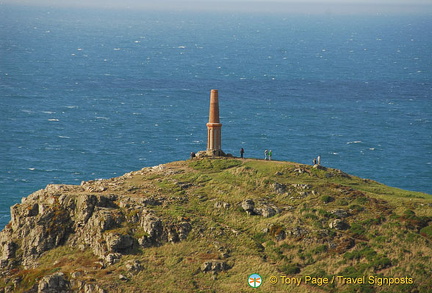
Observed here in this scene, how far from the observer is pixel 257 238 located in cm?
7981

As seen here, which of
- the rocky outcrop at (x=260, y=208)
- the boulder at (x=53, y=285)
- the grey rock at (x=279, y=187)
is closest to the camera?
the boulder at (x=53, y=285)

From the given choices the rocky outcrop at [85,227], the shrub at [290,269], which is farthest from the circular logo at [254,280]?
the rocky outcrop at [85,227]

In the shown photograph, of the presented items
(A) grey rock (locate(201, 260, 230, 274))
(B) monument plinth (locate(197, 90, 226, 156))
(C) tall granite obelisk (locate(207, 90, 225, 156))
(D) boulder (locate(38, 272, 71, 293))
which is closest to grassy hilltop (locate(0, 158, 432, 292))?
(A) grey rock (locate(201, 260, 230, 274))

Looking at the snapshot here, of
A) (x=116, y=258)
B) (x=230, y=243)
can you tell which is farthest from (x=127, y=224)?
(x=230, y=243)

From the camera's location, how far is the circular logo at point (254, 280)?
72.4 meters

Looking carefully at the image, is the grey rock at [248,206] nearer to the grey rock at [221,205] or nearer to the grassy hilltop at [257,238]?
the grassy hilltop at [257,238]

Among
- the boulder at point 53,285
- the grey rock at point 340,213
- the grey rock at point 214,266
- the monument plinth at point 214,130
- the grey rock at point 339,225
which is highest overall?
the monument plinth at point 214,130

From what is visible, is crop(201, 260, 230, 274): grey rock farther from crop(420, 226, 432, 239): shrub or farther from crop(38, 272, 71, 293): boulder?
crop(420, 226, 432, 239): shrub

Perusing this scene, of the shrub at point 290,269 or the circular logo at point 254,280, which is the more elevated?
the shrub at point 290,269

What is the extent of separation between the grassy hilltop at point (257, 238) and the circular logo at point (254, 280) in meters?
0.44

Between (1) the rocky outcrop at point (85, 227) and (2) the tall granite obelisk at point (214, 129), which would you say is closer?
(1) the rocky outcrop at point (85, 227)

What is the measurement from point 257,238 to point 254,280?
24.8ft

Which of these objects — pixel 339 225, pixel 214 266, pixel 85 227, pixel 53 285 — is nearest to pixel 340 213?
pixel 339 225

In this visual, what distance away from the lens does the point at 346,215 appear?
8144cm
